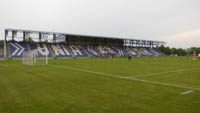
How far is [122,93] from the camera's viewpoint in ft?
21.8

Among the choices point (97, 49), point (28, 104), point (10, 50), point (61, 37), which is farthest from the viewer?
point (97, 49)

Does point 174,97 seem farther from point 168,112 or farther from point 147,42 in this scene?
point 147,42

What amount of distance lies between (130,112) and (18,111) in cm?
348

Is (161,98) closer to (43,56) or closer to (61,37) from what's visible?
(43,56)

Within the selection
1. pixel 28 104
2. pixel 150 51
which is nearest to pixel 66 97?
pixel 28 104

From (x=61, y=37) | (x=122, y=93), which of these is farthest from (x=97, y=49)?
(x=122, y=93)

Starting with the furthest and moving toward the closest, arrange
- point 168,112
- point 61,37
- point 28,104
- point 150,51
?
point 150,51 < point 61,37 < point 28,104 < point 168,112

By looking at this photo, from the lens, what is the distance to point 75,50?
197 feet

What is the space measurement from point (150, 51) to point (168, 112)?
7894 cm

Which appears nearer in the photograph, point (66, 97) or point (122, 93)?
point (66, 97)

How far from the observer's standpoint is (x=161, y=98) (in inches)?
231

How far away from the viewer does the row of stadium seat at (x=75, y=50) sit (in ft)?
164

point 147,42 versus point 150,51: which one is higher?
point 147,42

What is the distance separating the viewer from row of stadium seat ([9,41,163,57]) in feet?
164
